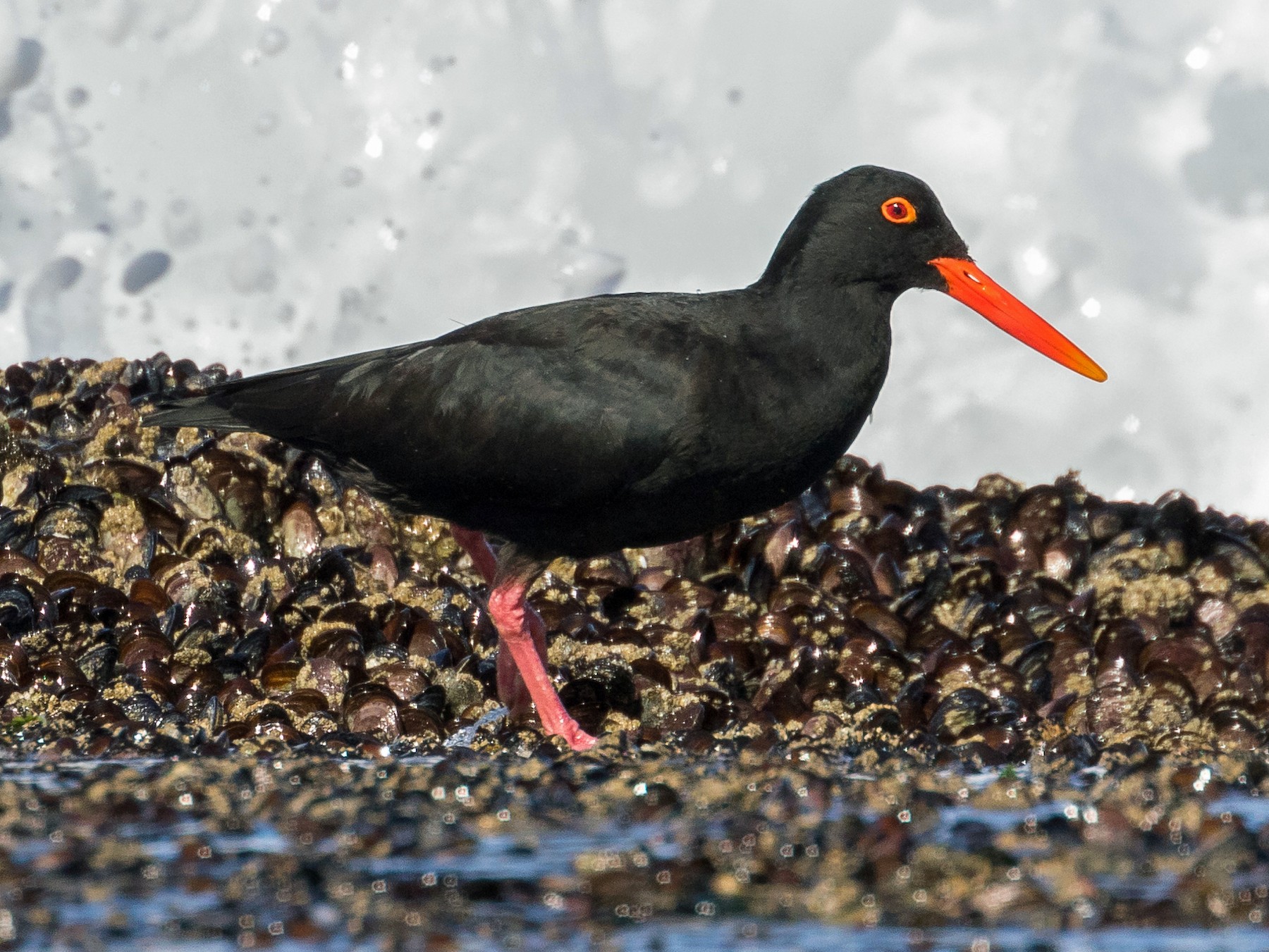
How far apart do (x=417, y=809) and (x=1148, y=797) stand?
1.71 m

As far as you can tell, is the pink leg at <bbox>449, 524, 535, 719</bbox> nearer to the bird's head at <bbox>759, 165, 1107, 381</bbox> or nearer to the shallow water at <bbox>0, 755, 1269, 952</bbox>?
the shallow water at <bbox>0, 755, 1269, 952</bbox>

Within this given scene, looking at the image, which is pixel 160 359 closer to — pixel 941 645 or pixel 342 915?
pixel 941 645

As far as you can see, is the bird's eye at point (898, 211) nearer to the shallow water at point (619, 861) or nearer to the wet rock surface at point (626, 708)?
the wet rock surface at point (626, 708)

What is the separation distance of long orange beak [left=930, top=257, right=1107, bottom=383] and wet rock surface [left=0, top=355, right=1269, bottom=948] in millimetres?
979

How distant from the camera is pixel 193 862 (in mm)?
3299

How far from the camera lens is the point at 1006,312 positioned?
5332 millimetres

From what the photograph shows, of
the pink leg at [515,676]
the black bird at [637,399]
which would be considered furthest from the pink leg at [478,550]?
the black bird at [637,399]

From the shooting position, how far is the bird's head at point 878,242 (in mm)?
5059

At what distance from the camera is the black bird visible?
15.4ft

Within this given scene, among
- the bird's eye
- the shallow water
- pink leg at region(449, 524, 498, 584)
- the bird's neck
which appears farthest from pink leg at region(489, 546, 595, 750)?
the bird's eye

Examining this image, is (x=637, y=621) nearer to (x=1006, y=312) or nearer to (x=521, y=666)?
(x=521, y=666)

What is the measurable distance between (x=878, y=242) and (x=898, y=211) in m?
0.13

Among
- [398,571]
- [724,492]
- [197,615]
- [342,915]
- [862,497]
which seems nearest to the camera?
[342,915]

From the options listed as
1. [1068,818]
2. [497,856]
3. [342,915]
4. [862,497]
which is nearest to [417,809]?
[497,856]
